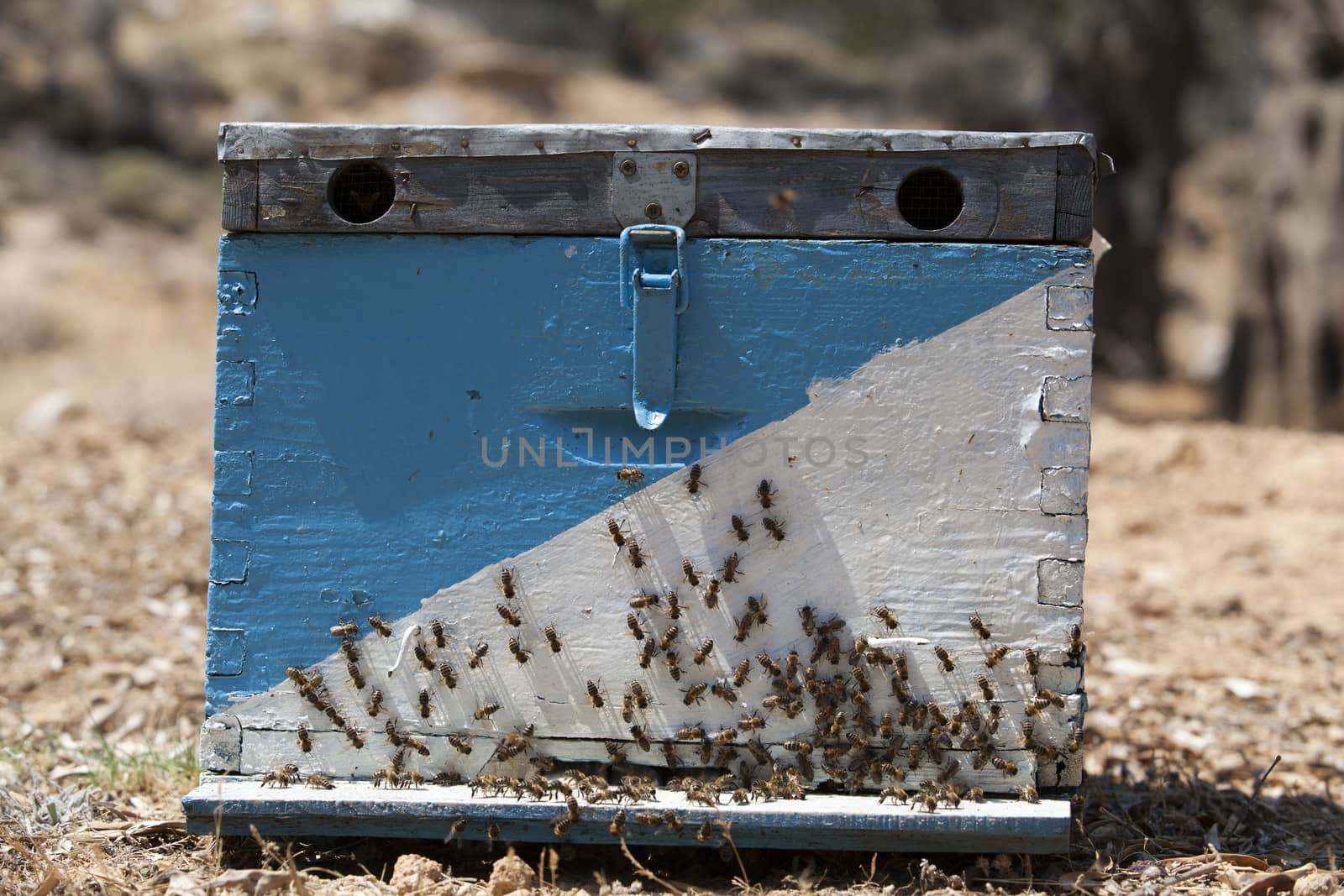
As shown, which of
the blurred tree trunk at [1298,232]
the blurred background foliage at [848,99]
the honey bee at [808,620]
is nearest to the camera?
the honey bee at [808,620]

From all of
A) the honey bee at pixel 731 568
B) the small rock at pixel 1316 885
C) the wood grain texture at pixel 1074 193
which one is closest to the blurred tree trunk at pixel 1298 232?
the small rock at pixel 1316 885

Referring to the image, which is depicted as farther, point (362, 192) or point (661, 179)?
point (362, 192)

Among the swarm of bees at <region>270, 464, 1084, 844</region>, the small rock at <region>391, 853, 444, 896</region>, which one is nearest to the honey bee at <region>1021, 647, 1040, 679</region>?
the swarm of bees at <region>270, 464, 1084, 844</region>

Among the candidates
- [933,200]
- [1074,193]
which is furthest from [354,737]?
[1074,193]

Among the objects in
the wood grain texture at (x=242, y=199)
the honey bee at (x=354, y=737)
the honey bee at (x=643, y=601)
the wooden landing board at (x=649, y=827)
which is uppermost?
the wood grain texture at (x=242, y=199)

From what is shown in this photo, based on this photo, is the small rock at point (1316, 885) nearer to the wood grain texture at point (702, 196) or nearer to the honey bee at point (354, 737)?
the wood grain texture at point (702, 196)

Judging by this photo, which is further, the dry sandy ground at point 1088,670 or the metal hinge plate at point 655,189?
the dry sandy ground at point 1088,670

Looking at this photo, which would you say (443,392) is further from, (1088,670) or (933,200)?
(1088,670)

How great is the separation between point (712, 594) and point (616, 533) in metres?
0.34

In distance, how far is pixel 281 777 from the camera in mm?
3766

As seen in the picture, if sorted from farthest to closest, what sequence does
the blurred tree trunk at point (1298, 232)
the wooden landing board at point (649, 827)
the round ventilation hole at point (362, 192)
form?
the blurred tree trunk at point (1298, 232), the round ventilation hole at point (362, 192), the wooden landing board at point (649, 827)

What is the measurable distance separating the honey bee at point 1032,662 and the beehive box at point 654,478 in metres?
0.04

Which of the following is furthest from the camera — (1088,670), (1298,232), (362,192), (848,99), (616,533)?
(848,99)

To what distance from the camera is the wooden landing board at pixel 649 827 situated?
11.9 feet
